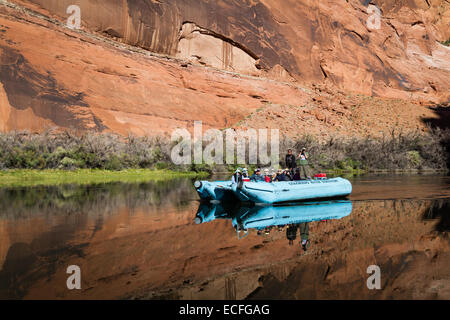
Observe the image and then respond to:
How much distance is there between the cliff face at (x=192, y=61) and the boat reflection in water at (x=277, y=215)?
25.8m

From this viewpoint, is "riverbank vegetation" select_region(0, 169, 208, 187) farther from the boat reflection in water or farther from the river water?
the boat reflection in water

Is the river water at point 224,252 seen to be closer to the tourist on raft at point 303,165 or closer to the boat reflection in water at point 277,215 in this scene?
the boat reflection in water at point 277,215

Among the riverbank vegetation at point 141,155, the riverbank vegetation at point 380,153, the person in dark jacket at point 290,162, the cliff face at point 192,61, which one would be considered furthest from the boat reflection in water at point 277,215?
the cliff face at point 192,61

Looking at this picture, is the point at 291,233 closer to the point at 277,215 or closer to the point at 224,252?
the point at 224,252

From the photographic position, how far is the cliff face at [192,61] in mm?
35125

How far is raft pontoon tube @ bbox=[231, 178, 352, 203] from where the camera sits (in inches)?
524

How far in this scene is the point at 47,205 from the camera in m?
13.3

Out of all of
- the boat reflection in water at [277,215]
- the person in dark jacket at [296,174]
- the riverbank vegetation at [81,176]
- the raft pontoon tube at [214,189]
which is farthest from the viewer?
the riverbank vegetation at [81,176]

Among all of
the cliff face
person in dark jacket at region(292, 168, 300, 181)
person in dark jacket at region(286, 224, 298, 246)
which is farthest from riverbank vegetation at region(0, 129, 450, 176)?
person in dark jacket at region(286, 224, 298, 246)

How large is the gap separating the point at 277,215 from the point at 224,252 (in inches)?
186

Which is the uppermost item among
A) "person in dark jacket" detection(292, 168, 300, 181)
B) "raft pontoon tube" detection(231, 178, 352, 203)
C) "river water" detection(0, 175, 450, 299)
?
"person in dark jacket" detection(292, 168, 300, 181)

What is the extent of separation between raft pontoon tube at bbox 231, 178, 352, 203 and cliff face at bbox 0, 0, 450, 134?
25793 mm

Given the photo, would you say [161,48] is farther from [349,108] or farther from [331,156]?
[349,108]
